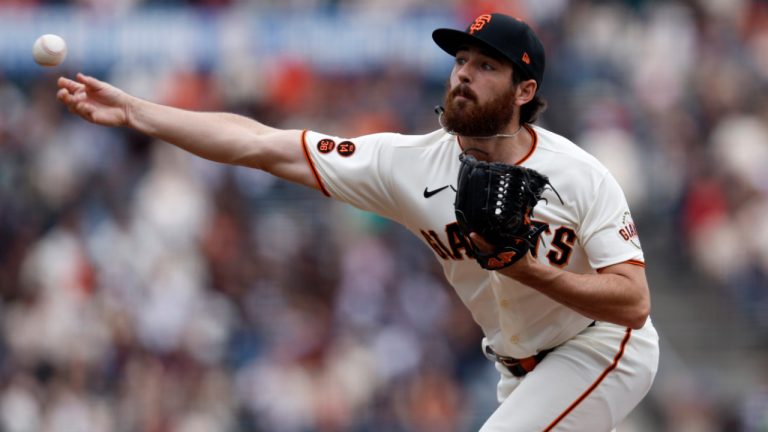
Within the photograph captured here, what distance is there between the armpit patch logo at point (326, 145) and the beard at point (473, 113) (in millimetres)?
657

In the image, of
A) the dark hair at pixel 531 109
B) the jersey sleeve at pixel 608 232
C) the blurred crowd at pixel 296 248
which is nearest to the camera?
the jersey sleeve at pixel 608 232

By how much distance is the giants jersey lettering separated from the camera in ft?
20.4

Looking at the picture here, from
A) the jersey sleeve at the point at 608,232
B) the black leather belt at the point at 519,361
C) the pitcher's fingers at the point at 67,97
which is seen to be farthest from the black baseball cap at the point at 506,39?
the pitcher's fingers at the point at 67,97

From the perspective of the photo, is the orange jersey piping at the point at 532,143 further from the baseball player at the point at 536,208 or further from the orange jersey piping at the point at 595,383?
the orange jersey piping at the point at 595,383

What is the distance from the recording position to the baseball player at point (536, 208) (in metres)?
6.21

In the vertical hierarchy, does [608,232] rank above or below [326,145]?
below

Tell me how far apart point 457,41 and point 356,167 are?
780mm

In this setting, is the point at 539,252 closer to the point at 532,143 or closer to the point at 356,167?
the point at 532,143

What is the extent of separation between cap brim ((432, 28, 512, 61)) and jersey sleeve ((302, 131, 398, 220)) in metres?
0.52

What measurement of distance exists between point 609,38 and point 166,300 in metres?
7.27

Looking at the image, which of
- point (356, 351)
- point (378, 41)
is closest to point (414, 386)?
point (356, 351)

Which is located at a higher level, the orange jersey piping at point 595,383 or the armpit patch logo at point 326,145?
the armpit patch logo at point 326,145

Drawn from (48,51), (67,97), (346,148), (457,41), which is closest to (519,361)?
(346,148)

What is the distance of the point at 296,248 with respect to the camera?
1452 cm
